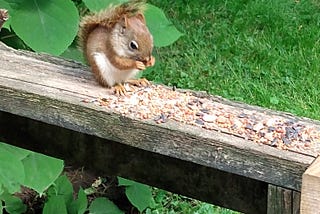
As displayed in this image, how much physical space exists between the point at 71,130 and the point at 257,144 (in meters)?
0.37

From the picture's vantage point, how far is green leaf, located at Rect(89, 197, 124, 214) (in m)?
3.11

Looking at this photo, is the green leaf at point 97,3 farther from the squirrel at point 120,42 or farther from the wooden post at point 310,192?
the wooden post at point 310,192

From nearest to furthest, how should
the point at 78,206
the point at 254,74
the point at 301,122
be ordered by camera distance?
the point at 301,122 → the point at 78,206 → the point at 254,74

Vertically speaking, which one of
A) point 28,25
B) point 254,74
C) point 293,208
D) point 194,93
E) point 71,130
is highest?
point 254,74

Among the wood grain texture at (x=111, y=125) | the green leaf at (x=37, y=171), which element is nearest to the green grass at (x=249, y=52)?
the green leaf at (x=37, y=171)

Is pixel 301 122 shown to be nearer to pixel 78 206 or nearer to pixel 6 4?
pixel 6 4

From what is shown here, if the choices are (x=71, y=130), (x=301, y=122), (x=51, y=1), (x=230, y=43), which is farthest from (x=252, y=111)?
(x=230, y=43)

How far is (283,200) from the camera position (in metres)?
1.27

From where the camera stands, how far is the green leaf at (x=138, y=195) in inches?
123

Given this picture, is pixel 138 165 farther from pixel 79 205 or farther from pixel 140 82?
pixel 79 205

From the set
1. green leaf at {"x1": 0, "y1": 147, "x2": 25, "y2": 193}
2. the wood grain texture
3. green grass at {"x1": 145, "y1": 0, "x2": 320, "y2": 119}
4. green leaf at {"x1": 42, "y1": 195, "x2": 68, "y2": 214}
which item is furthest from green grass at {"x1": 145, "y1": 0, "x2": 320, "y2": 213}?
the wood grain texture

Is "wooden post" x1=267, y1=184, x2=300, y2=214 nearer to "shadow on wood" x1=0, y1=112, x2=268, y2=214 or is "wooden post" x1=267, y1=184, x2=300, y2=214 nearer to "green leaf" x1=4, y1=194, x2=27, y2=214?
"shadow on wood" x1=0, y1=112, x2=268, y2=214

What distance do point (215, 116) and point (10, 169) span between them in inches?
30.2

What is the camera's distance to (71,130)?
4.99 feet
